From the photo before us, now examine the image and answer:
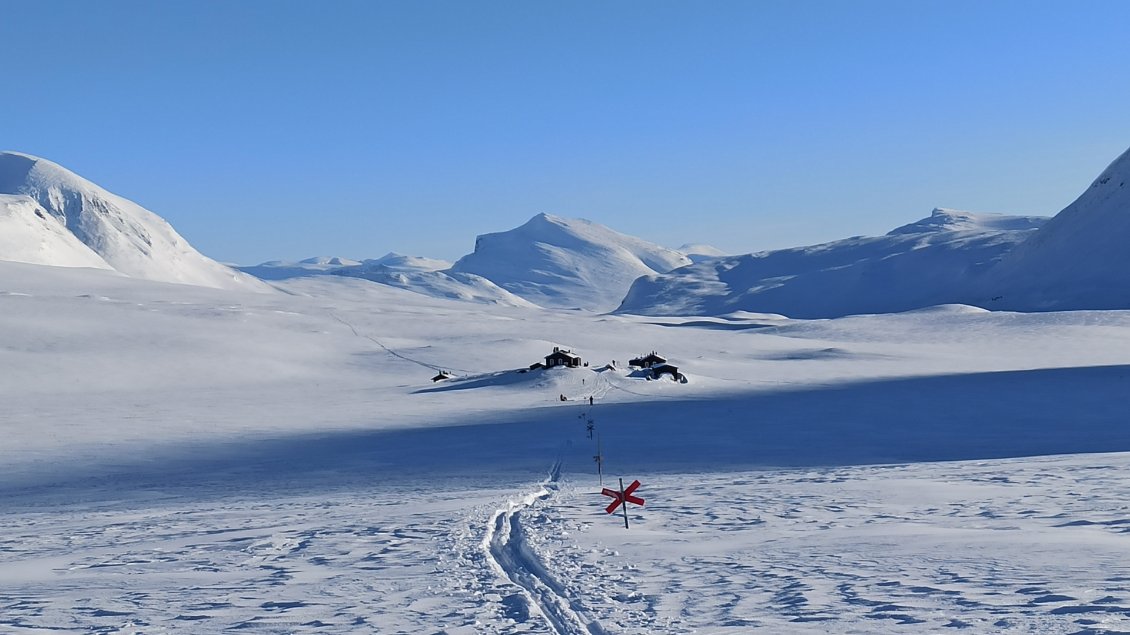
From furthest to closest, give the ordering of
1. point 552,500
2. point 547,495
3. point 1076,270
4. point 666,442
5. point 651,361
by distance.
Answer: point 1076,270, point 651,361, point 666,442, point 547,495, point 552,500

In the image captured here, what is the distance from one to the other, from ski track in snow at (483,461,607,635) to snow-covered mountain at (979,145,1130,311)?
506 feet

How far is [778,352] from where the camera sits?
98312mm

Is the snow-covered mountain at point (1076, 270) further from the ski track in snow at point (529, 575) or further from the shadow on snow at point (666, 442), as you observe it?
the ski track in snow at point (529, 575)

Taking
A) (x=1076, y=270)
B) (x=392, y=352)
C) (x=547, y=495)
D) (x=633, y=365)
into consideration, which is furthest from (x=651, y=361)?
(x=1076, y=270)

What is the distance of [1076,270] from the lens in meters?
176

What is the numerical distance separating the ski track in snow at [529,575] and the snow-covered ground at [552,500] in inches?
3.0

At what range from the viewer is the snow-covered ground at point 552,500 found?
488 inches

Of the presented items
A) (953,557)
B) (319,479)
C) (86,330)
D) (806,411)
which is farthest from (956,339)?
(953,557)

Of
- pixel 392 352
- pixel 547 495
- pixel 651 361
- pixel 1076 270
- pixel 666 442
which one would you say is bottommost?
pixel 547 495

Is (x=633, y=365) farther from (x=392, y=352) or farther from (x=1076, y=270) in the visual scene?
(x=1076, y=270)

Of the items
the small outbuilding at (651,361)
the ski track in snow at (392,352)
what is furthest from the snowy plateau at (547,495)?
the small outbuilding at (651,361)

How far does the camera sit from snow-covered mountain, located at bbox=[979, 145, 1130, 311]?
527 ft

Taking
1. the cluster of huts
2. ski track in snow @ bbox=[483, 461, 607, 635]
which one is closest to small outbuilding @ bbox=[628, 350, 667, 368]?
the cluster of huts

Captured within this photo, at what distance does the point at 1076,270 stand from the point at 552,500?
177281 millimetres
